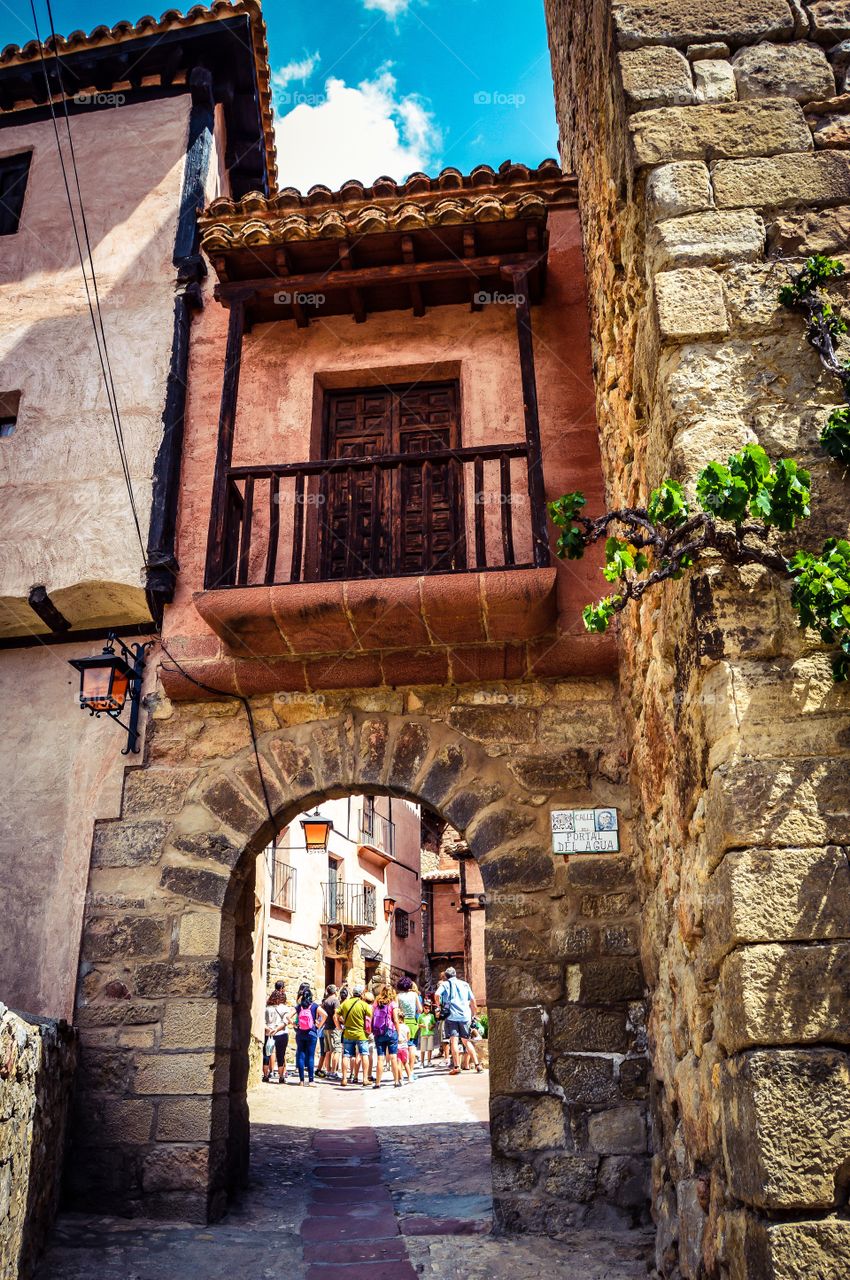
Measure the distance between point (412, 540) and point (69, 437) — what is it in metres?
2.21

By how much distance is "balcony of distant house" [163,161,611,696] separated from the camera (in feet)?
15.5

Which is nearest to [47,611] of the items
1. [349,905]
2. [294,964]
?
[294,964]

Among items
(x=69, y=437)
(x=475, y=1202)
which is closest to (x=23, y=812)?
(x=69, y=437)

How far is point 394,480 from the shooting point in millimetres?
5871

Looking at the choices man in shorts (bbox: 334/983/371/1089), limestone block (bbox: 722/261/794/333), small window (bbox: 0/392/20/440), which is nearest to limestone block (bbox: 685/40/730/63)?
limestone block (bbox: 722/261/794/333)

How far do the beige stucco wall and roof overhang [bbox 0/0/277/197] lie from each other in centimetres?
23

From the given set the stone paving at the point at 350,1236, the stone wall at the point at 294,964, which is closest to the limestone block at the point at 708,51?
the stone paving at the point at 350,1236

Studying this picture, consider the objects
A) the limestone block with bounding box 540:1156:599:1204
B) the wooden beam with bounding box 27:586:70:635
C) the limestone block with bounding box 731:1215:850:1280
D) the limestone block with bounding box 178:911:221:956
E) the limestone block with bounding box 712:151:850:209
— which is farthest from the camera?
the wooden beam with bounding box 27:586:70:635

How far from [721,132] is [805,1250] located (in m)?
2.92

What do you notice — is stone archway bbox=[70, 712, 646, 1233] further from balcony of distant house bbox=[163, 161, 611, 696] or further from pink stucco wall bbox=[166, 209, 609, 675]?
pink stucco wall bbox=[166, 209, 609, 675]

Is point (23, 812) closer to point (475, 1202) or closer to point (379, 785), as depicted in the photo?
point (379, 785)

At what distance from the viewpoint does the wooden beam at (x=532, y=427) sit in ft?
15.8

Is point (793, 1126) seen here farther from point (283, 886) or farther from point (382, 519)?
point (283, 886)

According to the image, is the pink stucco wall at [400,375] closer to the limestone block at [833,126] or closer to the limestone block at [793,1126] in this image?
the limestone block at [833,126]
